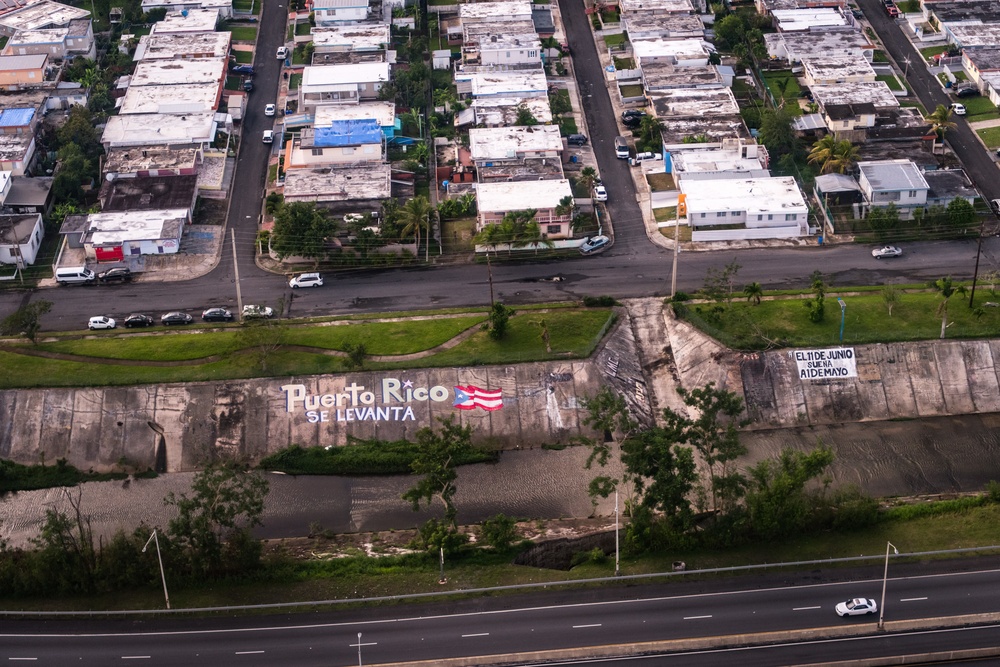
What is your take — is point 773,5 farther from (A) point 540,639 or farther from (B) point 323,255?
(A) point 540,639

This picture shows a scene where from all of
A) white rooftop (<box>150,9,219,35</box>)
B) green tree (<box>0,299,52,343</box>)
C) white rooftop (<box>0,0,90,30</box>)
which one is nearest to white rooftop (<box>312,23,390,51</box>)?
white rooftop (<box>150,9,219,35</box>)

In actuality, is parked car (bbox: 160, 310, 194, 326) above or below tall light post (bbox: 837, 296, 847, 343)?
above

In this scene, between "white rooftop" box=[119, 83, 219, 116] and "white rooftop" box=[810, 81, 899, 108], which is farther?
"white rooftop" box=[119, 83, 219, 116]

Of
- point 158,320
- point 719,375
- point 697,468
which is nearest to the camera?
point 697,468

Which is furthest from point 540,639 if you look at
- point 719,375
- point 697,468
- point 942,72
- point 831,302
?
point 942,72

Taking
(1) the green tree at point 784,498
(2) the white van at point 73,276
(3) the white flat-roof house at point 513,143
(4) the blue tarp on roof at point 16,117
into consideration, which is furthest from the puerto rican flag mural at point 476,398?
(4) the blue tarp on roof at point 16,117

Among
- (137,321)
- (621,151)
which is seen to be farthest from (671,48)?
(137,321)

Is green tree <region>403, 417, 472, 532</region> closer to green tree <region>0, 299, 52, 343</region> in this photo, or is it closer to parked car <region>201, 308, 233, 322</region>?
parked car <region>201, 308, 233, 322</region>
